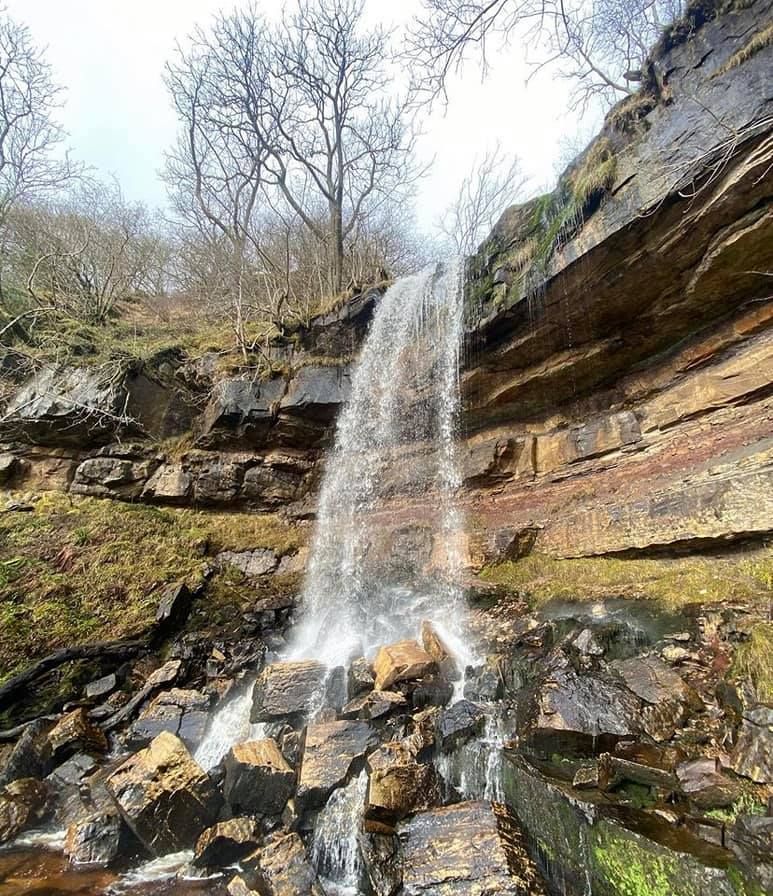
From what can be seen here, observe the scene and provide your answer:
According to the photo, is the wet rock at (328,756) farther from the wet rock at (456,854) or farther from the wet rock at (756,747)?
the wet rock at (756,747)

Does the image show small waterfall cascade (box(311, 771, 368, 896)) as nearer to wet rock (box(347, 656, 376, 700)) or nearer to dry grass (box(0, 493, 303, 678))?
wet rock (box(347, 656, 376, 700))

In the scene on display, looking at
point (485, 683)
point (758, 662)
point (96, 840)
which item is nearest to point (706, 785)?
point (758, 662)

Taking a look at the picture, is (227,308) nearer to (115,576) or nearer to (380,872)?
(115,576)

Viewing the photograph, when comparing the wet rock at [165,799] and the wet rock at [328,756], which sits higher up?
the wet rock at [328,756]

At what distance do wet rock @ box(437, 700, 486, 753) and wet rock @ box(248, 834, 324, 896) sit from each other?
4.26 ft

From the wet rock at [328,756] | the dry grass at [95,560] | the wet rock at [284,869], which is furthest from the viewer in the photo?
the dry grass at [95,560]

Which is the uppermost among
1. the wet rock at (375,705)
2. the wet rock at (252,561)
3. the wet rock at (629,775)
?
the wet rock at (252,561)

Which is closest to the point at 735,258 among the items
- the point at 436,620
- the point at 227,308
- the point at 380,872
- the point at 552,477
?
the point at 552,477

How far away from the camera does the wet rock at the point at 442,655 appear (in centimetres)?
488

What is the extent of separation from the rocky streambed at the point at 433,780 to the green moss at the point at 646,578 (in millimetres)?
447

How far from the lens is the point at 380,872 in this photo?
9.30 ft

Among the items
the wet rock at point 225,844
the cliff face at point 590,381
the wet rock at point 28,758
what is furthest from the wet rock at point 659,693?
the wet rock at point 28,758

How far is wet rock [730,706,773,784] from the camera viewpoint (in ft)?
9.03

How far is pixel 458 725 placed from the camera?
12.6ft
